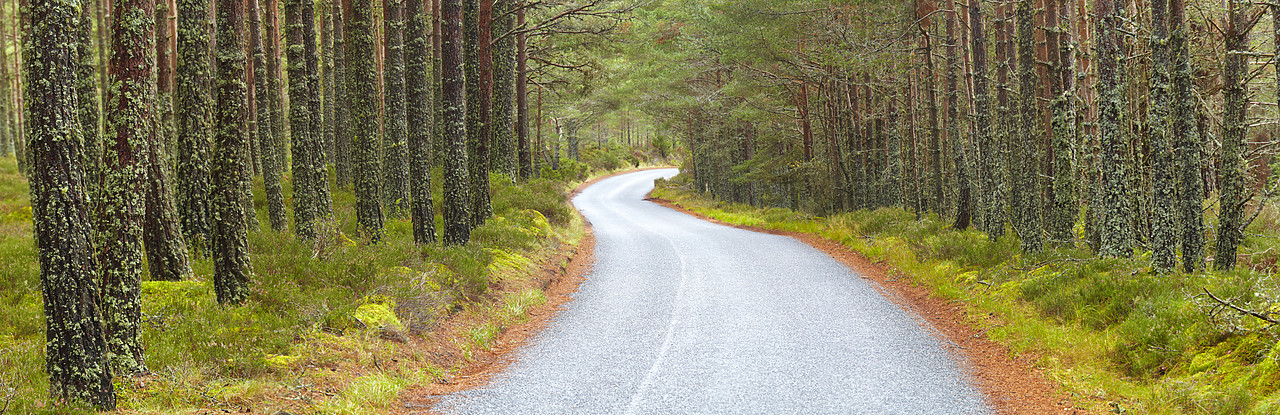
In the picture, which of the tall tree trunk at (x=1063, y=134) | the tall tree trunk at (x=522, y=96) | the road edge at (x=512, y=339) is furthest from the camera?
the tall tree trunk at (x=522, y=96)

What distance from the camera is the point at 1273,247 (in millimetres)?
10188

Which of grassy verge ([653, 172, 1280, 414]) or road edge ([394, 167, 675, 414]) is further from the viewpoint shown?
road edge ([394, 167, 675, 414])

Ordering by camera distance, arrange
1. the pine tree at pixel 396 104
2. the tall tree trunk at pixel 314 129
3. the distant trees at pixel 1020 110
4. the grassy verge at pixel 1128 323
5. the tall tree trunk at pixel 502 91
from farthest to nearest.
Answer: the tall tree trunk at pixel 502 91 → the pine tree at pixel 396 104 → the tall tree trunk at pixel 314 129 → the distant trees at pixel 1020 110 → the grassy verge at pixel 1128 323

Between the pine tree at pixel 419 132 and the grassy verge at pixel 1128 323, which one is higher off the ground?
the pine tree at pixel 419 132

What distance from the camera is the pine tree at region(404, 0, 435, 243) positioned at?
12391 millimetres

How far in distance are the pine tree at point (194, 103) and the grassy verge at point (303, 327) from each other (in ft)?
3.57

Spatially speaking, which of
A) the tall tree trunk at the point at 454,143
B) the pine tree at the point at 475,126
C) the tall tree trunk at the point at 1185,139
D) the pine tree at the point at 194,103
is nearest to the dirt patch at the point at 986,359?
the tall tree trunk at the point at 1185,139

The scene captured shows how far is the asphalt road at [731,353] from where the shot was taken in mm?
6637

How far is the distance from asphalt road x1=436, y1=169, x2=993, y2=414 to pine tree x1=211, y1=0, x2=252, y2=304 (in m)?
2.80

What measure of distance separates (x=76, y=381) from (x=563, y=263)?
1056 cm

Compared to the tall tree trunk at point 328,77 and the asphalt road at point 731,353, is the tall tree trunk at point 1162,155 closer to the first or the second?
the asphalt road at point 731,353

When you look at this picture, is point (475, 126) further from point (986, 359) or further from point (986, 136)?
point (986, 359)

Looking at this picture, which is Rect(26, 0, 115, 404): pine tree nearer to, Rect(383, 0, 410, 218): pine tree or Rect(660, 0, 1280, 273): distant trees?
Rect(383, 0, 410, 218): pine tree

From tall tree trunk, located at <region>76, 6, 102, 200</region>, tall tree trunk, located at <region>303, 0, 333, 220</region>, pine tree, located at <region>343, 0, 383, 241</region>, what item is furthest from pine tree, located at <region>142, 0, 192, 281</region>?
pine tree, located at <region>343, 0, 383, 241</region>
